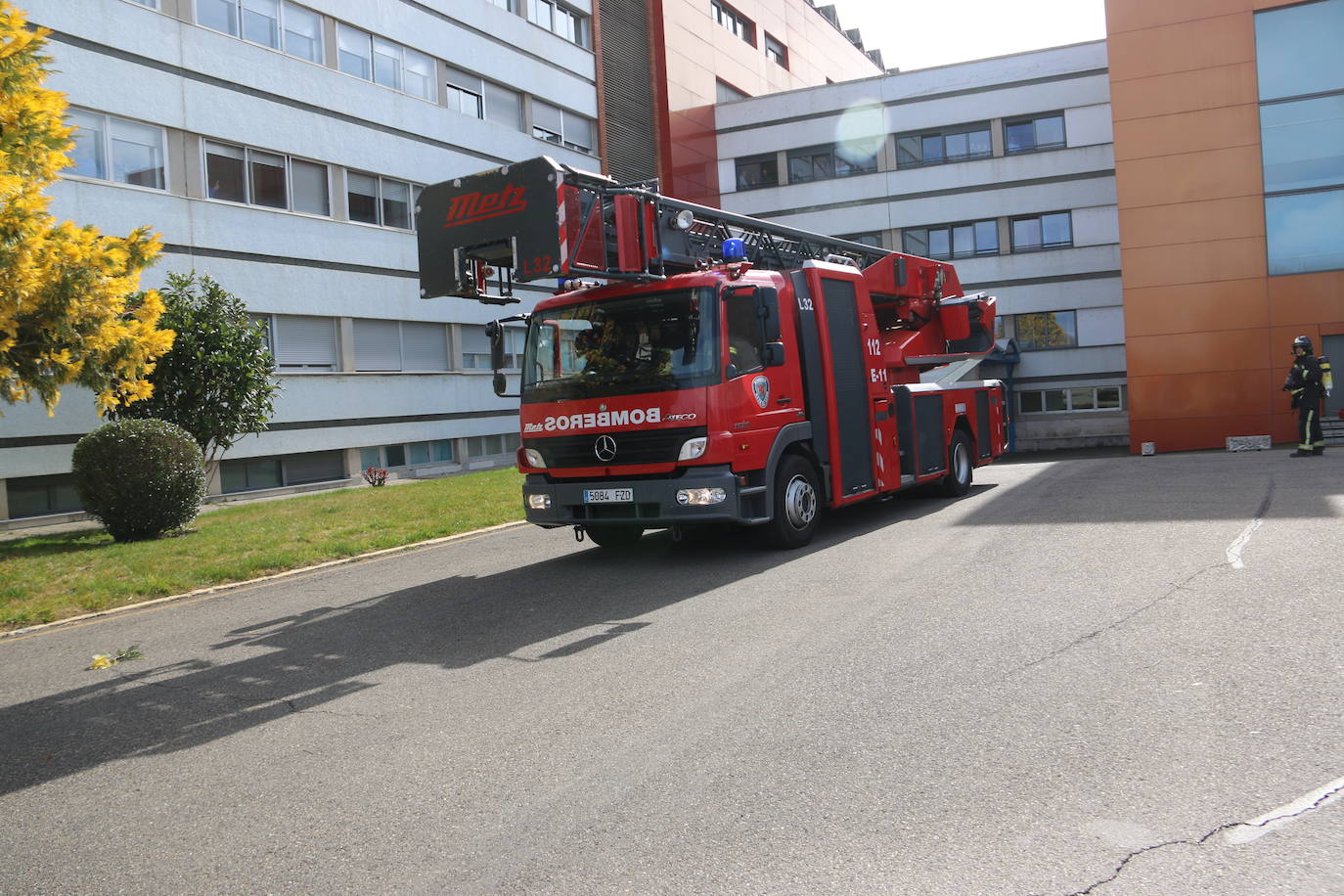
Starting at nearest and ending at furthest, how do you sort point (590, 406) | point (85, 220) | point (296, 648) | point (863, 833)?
point (863, 833), point (296, 648), point (590, 406), point (85, 220)

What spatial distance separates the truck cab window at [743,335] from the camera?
9.19 metres

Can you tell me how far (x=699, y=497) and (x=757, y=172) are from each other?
1331 inches

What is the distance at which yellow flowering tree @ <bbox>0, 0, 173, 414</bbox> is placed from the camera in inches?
342

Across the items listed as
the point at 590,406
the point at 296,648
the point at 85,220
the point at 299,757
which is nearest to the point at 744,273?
the point at 590,406

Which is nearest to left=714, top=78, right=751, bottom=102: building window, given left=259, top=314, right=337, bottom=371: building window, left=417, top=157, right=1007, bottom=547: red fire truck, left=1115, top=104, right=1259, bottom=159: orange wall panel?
left=1115, top=104, right=1259, bottom=159: orange wall panel

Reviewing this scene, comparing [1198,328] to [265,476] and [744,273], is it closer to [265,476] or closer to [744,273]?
[744,273]

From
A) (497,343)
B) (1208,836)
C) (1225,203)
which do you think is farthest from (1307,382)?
(1208,836)

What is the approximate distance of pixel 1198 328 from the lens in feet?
80.2

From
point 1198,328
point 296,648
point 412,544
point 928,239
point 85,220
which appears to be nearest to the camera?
point 296,648

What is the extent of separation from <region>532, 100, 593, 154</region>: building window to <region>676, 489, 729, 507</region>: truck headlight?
2440 centimetres

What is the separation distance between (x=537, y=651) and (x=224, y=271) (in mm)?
17324

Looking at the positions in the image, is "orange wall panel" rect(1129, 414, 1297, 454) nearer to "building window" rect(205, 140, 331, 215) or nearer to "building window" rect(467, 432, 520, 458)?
"building window" rect(467, 432, 520, 458)

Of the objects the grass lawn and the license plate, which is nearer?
the license plate

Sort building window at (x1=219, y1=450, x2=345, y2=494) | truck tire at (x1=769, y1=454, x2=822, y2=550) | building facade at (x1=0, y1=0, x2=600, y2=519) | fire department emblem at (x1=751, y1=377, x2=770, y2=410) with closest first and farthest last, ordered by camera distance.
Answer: fire department emblem at (x1=751, y1=377, x2=770, y2=410) < truck tire at (x1=769, y1=454, x2=822, y2=550) < building facade at (x1=0, y1=0, x2=600, y2=519) < building window at (x1=219, y1=450, x2=345, y2=494)
